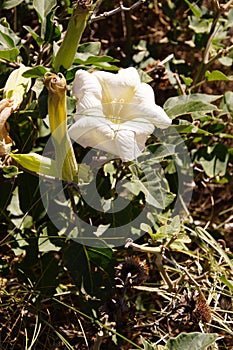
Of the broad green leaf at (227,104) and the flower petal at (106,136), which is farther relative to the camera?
the broad green leaf at (227,104)

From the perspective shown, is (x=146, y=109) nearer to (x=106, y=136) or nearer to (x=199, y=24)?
(x=106, y=136)

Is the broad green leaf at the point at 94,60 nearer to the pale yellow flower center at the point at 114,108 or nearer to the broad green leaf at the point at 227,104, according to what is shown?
the pale yellow flower center at the point at 114,108

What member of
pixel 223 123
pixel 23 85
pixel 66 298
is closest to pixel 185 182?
pixel 223 123

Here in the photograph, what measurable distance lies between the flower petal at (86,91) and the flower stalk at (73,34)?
0.12 feet

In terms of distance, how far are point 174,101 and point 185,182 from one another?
34cm

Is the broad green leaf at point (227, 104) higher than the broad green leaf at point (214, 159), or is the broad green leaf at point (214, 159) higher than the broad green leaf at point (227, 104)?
the broad green leaf at point (227, 104)

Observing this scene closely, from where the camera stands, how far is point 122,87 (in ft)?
4.35

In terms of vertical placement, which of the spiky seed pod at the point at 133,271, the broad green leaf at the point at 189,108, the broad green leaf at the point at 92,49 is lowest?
the spiky seed pod at the point at 133,271

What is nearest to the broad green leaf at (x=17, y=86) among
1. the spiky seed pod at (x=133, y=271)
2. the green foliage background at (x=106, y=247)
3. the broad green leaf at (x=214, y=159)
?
the green foliage background at (x=106, y=247)

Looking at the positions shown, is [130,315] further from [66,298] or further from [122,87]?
[122,87]

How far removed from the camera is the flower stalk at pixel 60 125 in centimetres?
110

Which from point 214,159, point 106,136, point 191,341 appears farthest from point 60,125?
point 214,159

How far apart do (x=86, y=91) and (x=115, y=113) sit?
0.31 feet

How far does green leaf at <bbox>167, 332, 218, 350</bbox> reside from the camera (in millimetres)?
1119
